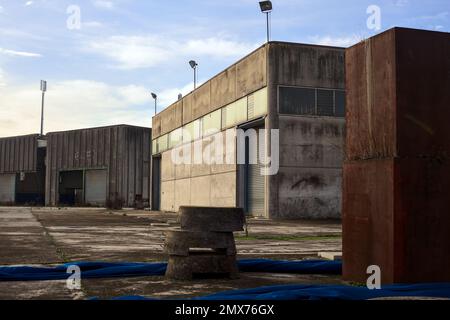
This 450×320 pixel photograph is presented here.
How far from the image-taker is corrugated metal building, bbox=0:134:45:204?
62.5 meters

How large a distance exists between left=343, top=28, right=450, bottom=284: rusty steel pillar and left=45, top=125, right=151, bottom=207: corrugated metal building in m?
50.1

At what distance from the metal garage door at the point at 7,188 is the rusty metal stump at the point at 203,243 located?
61362mm

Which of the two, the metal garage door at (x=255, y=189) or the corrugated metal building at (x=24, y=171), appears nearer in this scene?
the metal garage door at (x=255, y=189)

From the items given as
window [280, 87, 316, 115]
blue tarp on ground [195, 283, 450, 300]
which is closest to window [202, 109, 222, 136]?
window [280, 87, 316, 115]

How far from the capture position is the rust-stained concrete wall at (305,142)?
81.1 feet

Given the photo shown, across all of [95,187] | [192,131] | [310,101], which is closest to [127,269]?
[310,101]

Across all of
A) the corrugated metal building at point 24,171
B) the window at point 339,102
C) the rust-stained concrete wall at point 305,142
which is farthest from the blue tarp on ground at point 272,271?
the corrugated metal building at point 24,171

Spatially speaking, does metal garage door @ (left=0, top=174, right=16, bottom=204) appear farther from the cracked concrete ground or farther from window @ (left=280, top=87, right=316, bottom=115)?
the cracked concrete ground

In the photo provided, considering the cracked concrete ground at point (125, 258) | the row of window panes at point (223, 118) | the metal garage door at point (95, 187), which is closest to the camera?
the cracked concrete ground at point (125, 258)

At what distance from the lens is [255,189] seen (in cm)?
2683

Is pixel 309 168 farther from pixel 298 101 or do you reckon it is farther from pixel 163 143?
pixel 163 143

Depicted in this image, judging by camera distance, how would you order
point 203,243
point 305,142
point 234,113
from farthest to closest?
point 234,113 → point 305,142 → point 203,243

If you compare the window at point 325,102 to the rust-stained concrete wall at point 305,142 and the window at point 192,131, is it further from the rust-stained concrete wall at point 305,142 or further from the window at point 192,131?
the window at point 192,131

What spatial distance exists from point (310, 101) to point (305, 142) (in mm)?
1925
